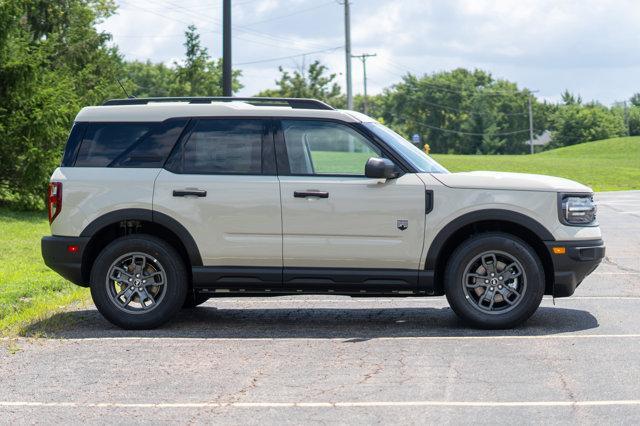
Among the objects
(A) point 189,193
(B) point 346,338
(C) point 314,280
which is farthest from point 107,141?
(B) point 346,338

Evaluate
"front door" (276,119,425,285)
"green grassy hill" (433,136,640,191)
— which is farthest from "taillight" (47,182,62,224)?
"green grassy hill" (433,136,640,191)

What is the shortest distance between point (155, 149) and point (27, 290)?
3253 mm

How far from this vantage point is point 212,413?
6336 millimetres

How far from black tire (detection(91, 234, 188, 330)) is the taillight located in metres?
0.56

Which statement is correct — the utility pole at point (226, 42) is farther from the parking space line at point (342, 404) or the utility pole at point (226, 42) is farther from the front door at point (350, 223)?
the parking space line at point (342, 404)

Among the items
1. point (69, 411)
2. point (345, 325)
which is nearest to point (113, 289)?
point (345, 325)

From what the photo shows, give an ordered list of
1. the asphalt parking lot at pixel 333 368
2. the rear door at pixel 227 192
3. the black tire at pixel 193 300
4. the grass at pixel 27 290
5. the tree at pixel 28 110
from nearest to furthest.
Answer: the asphalt parking lot at pixel 333 368 → the rear door at pixel 227 192 → the grass at pixel 27 290 → the black tire at pixel 193 300 → the tree at pixel 28 110

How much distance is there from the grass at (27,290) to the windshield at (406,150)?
350 centimetres

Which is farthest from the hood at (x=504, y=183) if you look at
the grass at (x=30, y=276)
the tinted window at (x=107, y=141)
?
the tinted window at (x=107, y=141)

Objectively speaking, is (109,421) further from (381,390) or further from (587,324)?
(587,324)

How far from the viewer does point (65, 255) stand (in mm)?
9656

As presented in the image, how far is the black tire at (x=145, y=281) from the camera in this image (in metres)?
9.52

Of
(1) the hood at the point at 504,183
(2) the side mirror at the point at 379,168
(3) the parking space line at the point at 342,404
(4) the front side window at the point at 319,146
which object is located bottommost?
(3) the parking space line at the point at 342,404

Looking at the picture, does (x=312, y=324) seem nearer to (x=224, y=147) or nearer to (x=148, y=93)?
(x=224, y=147)
